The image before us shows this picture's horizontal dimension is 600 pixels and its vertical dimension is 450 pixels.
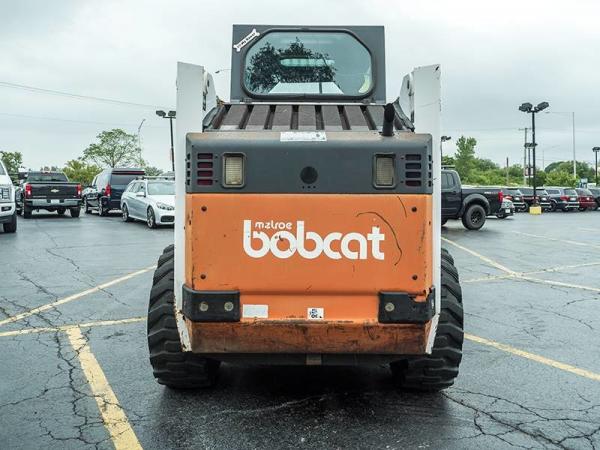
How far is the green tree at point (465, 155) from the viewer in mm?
96912

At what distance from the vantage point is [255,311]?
138 inches

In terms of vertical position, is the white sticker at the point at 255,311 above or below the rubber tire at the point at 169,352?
above

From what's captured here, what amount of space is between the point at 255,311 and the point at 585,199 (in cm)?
4126

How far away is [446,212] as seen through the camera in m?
19.9

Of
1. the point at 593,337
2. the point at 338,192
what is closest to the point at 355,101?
the point at 338,192

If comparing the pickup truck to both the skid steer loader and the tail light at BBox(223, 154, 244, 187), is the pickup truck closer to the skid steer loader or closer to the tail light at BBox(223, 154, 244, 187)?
the skid steer loader

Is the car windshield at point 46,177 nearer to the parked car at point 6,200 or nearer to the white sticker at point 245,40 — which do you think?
the parked car at point 6,200

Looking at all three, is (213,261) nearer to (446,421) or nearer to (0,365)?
(446,421)

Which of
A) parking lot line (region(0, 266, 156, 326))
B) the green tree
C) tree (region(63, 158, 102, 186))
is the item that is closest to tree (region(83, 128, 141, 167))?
tree (region(63, 158, 102, 186))

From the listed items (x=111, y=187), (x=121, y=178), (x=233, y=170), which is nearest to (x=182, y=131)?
(x=233, y=170)

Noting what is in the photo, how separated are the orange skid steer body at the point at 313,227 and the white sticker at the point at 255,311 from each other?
3cm

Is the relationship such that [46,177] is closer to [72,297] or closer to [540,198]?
[72,297]

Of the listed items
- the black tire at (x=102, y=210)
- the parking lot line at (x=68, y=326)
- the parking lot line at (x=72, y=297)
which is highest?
the black tire at (x=102, y=210)

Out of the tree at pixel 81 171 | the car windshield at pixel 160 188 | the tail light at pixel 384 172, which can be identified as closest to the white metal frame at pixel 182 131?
the tail light at pixel 384 172
